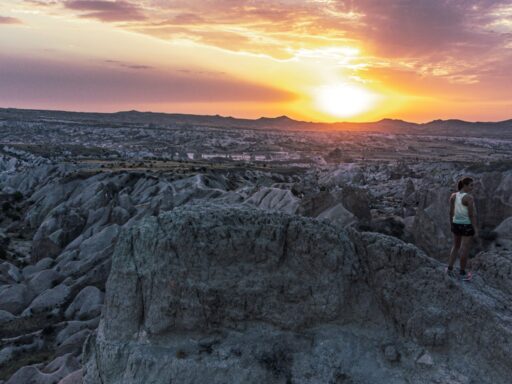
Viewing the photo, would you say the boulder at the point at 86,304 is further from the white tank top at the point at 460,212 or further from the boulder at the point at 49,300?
the white tank top at the point at 460,212

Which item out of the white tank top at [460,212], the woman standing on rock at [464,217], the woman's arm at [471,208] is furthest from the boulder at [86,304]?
the woman's arm at [471,208]

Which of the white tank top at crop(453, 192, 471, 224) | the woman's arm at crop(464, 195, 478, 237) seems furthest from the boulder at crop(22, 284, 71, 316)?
the woman's arm at crop(464, 195, 478, 237)

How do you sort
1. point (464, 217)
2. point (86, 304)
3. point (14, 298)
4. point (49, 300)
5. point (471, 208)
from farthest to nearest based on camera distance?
1. point (14, 298)
2. point (49, 300)
3. point (86, 304)
4. point (464, 217)
5. point (471, 208)

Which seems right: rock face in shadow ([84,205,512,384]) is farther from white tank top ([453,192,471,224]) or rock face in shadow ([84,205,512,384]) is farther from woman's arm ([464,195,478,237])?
woman's arm ([464,195,478,237])

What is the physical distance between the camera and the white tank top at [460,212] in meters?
10.2

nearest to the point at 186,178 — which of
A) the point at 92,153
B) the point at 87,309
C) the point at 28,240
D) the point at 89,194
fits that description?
the point at 89,194

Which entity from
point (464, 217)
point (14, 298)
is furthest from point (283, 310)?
point (14, 298)

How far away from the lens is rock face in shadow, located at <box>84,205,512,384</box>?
9961mm

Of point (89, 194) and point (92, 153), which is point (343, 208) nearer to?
point (89, 194)

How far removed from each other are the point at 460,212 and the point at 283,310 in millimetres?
4360

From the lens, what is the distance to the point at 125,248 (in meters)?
12.5

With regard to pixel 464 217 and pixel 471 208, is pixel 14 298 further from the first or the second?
pixel 471 208

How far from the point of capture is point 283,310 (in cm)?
1123

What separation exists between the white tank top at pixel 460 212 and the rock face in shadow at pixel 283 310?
3.74ft
